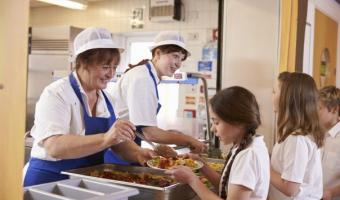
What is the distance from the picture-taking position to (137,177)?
168 centimetres

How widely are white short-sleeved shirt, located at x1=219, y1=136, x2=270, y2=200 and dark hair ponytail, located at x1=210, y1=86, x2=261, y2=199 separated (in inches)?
1.6

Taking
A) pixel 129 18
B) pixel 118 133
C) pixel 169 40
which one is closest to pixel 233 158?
pixel 118 133

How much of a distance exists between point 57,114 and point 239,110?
0.69 m

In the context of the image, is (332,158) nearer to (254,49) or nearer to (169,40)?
(254,49)

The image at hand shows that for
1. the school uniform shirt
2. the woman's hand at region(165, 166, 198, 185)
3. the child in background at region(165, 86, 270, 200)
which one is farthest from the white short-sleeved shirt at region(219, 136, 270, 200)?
the school uniform shirt

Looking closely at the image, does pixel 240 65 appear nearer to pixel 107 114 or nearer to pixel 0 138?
pixel 107 114

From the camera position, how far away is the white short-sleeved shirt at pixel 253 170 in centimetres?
132

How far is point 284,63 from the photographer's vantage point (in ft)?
8.48

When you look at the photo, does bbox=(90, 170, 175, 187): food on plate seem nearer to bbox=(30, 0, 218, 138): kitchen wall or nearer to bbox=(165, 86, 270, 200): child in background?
bbox=(165, 86, 270, 200): child in background

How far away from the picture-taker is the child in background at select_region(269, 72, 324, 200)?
1609 mm

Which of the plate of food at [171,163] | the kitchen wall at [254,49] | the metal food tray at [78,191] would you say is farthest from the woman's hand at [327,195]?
the metal food tray at [78,191]

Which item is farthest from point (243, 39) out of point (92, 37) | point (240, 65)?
point (92, 37)

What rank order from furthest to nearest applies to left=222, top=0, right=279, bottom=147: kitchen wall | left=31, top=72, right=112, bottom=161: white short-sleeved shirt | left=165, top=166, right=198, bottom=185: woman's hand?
left=222, top=0, right=279, bottom=147: kitchen wall < left=31, top=72, right=112, bottom=161: white short-sleeved shirt < left=165, top=166, right=198, bottom=185: woman's hand

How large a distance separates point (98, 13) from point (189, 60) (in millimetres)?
1455
